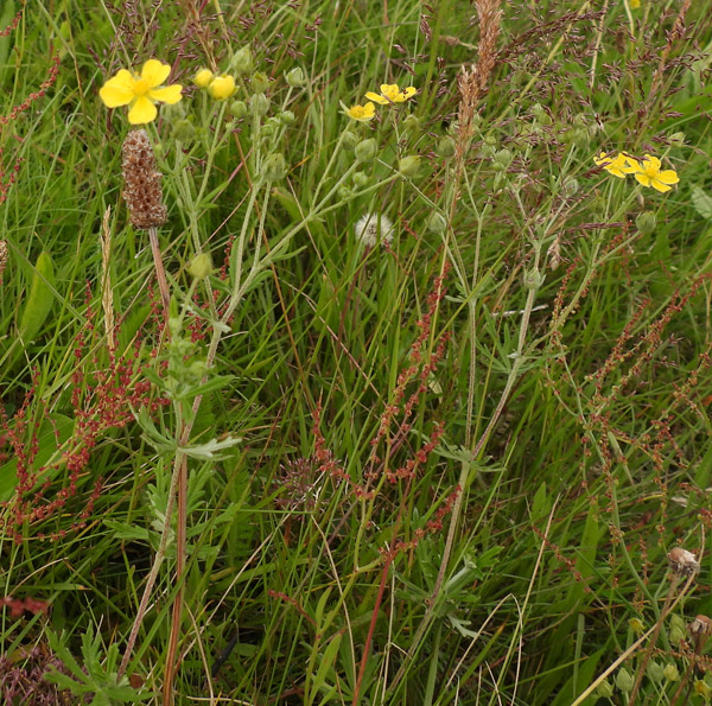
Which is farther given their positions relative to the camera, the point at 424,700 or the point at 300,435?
the point at 300,435

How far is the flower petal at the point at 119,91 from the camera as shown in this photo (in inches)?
54.4

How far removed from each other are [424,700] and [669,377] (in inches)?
48.2

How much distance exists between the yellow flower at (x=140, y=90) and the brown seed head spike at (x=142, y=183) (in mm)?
65

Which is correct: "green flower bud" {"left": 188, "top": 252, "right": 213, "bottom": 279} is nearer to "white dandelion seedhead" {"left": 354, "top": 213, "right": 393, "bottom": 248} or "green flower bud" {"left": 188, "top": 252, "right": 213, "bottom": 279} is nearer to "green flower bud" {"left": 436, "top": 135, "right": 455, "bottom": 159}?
"green flower bud" {"left": 436, "top": 135, "right": 455, "bottom": 159}

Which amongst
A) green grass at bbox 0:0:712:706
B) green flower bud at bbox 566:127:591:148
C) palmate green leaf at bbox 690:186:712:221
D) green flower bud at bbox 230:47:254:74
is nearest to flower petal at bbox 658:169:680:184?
green grass at bbox 0:0:712:706

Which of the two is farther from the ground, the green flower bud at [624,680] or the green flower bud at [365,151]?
the green flower bud at [365,151]

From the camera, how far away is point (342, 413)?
2.10 metres

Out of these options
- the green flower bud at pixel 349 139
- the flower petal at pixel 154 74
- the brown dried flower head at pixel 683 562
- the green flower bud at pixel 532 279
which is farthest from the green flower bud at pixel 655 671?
the flower petal at pixel 154 74

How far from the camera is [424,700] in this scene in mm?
1718

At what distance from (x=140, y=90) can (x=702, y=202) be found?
202cm

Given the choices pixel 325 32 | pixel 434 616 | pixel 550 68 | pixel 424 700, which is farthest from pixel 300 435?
pixel 325 32

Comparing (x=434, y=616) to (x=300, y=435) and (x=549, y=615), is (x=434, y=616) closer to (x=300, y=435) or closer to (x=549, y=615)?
(x=549, y=615)

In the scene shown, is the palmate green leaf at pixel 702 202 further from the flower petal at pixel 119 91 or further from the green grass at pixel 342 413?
the flower petal at pixel 119 91

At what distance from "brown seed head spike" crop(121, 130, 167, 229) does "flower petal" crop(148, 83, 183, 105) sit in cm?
9
